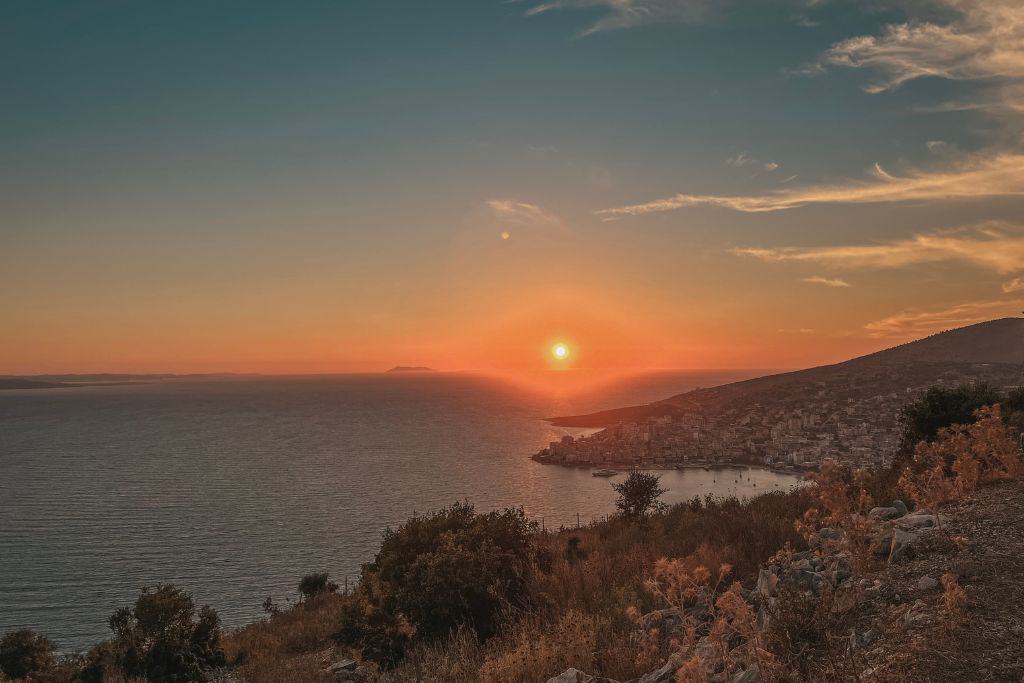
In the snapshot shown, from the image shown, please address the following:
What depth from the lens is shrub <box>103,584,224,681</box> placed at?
21.5 m

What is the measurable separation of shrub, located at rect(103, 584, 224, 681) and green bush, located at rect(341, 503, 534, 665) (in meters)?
12.3

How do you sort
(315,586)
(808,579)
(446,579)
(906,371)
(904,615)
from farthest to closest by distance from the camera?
(906,371)
(315,586)
(446,579)
(808,579)
(904,615)

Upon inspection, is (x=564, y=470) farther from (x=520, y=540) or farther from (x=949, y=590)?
(x=949, y=590)

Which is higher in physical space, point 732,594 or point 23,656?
point 732,594

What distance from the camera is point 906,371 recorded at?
9900 centimetres

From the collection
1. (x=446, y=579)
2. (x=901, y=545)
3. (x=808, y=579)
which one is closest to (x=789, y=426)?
(x=446, y=579)

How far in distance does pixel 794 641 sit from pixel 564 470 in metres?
90.9

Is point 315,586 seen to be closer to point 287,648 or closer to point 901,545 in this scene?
point 287,648

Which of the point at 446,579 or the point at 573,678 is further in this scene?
the point at 446,579

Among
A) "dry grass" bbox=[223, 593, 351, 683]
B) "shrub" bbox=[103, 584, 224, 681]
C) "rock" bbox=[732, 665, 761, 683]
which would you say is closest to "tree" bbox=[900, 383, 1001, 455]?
"rock" bbox=[732, 665, 761, 683]

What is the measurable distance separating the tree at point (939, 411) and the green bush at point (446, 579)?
641 inches

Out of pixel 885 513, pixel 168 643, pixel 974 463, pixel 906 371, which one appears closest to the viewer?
pixel 974 463

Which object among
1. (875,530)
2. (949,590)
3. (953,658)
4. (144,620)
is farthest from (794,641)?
(144,620)

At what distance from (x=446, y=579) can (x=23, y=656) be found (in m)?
30.8
